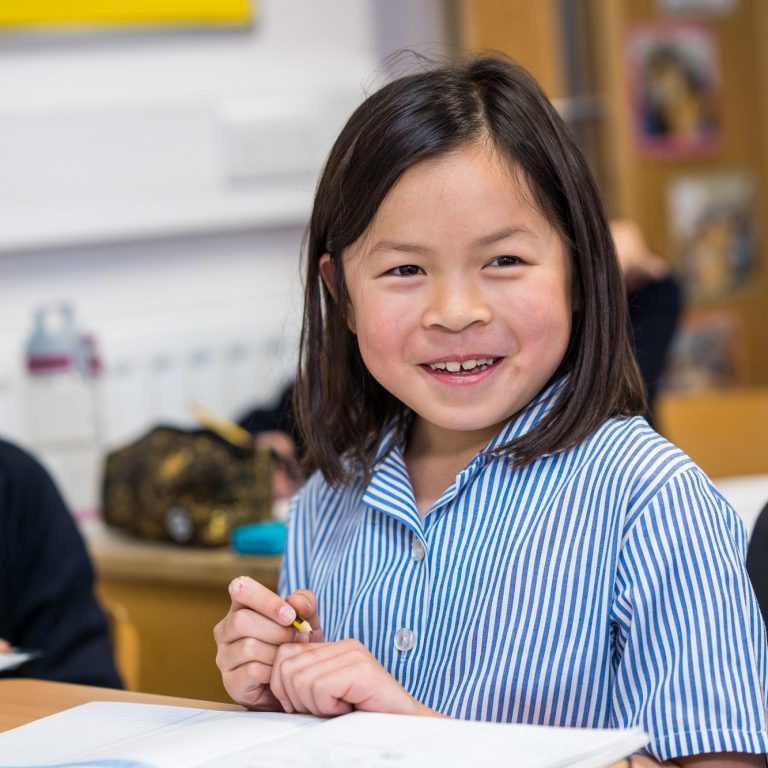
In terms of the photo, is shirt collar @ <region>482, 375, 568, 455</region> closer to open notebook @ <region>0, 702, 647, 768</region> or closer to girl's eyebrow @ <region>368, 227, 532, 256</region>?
girl's eyebrow @ <region>368, 227, 532, 256</region>

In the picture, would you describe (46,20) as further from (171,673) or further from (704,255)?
(704,255)

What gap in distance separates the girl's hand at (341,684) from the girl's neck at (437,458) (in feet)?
0.71

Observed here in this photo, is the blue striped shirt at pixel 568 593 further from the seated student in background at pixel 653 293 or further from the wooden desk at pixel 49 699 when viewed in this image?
the seated student in background at pixel 653 293

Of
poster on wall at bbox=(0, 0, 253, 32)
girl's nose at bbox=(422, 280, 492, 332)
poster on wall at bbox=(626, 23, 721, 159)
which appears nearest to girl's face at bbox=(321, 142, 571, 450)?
girl's nose at bbox=(422, 280, 492, 332)

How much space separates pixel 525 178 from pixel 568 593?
11.6 inches

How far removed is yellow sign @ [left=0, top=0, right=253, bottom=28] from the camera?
2.55 metres

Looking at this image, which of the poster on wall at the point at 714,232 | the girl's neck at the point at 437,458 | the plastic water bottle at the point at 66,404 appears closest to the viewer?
the girl's neck at the point at 437,458

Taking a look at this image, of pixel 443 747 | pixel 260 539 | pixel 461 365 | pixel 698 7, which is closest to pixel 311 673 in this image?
pixel 443 747

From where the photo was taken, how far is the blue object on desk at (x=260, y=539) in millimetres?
1810

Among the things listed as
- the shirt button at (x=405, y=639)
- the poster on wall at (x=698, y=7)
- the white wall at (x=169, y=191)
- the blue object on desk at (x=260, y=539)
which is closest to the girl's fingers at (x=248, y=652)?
the shirt button at (x=405, y=639)

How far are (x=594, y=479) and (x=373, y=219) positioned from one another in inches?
9.7

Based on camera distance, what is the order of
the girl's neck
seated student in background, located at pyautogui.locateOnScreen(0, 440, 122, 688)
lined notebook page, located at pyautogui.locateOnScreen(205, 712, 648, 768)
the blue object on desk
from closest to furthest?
lined notebook page, located at pyautogui.locateOnScreen(205, 712, 648, 768), the girl's neck, seated student in background, located at pyautogui.locateOnScreen(0, 440, 122, 688), the blue object on desk

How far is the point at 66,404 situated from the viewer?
2361 millimetres

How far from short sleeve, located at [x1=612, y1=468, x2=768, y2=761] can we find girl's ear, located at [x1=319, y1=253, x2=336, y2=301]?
341 millimetres
